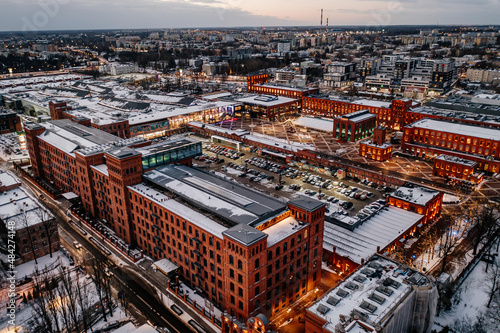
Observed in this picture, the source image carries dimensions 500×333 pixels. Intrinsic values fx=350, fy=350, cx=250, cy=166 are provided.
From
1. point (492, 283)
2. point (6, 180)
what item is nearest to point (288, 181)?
point (492, 283)

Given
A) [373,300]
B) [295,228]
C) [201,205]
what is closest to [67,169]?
[201,205]

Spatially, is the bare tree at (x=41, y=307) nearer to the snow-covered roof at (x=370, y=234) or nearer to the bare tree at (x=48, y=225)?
→ the bare tree at (x=48, y=225)

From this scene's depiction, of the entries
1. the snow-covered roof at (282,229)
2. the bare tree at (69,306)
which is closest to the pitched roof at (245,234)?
the snow-covered roof at (282,229)

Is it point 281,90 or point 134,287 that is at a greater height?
point 281,90

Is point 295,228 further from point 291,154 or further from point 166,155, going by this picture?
Answer: point 291,154

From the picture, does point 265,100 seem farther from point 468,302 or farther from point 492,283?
point 468,302

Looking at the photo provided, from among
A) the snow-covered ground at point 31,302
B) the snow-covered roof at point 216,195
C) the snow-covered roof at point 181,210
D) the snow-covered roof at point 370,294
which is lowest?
the snow-covered ground at point 31,302

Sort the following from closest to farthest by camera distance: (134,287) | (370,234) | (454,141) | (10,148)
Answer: (134,287)
(370,234)
(454,141)
(10,148)
